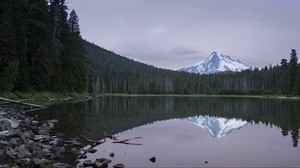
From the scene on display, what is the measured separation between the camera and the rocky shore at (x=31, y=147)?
50.1ft

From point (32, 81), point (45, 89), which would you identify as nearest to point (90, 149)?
point (32, 81)

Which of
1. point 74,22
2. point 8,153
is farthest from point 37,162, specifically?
point 74,22

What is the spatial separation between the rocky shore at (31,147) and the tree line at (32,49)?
2586cm

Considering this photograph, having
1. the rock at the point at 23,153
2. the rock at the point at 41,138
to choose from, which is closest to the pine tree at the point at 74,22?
the rock at the point at 41,138

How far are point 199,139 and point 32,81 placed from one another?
3851 cm

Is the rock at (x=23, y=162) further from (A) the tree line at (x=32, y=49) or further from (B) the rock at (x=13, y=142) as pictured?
Answer: (A) the tree line at (x=32, y=49)

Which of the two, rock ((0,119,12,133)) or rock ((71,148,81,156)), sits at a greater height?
rock ((0,119,12,133))

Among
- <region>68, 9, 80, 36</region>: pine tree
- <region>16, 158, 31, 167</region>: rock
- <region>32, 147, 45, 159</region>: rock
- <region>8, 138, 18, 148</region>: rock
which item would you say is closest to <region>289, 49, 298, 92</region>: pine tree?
<region>68, 9, 80, 36</region>: pine tree

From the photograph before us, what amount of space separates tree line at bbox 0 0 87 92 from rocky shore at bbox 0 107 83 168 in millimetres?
25859

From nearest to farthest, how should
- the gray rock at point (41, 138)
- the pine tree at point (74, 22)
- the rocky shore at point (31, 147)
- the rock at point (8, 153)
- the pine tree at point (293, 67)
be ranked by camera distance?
the rocky shore at point (31, 147)
the rock at point (8, 153)
the gray rock at point (41, 138)
the pine tree at point (74, 22)
the pine tree at point (293, 67)

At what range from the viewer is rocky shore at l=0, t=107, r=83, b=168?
50.1ft

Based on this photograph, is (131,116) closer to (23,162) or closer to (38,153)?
(38,153)

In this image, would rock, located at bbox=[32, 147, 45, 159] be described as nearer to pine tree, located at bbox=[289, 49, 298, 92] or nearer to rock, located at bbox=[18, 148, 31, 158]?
rock, located at bbox=[18, 148, 31, 158]

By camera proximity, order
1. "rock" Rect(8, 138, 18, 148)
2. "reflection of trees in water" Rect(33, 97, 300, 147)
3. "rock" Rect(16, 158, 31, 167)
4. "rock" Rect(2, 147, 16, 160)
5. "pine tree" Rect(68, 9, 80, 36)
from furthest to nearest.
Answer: "pine tree" Rect(68, 9, 80, 36)
"reflection of trees in water" Rect(33, 97, 300, 147)
"rock" Rect(8, 138, 18, 148)
"rock" Rect(2, 147, 16, 160)
"rock" Rect(16, 158, 31, 167)
